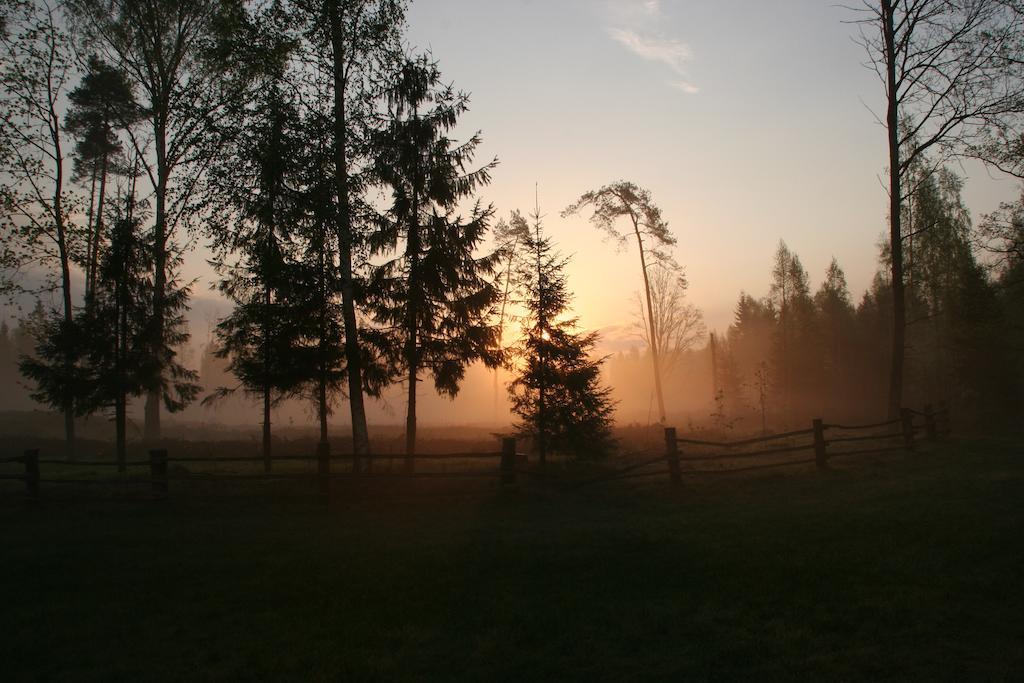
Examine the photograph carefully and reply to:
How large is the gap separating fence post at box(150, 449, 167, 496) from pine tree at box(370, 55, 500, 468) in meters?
6.17

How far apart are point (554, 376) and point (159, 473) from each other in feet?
34.8

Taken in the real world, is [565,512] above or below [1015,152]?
below

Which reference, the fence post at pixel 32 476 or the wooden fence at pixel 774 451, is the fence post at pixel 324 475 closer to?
the fence post at pixel 32 476

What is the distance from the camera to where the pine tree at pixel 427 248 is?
57.9 feet

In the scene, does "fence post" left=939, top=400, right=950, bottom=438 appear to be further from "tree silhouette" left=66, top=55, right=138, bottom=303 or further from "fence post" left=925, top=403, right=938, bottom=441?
"tree silhouette" left=66, top=55, right=138, bottom=303

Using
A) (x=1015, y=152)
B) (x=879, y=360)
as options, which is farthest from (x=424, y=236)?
(x=879, y=360)

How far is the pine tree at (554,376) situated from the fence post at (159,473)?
9.33 m

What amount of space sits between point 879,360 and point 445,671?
53.2m

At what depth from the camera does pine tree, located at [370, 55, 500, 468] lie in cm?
1766

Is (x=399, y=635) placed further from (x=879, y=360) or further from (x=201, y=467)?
(x=879, y=360)

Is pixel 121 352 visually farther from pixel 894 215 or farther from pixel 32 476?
pixel 894 215

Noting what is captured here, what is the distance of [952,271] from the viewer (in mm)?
42094

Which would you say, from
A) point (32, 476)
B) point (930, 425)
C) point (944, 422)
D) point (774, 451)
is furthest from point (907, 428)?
point (32, 476)

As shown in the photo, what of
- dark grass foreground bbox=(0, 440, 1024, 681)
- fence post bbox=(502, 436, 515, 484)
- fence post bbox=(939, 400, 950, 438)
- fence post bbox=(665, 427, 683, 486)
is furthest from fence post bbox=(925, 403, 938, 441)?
fence post bbox=(502, 436, 515, 484)
